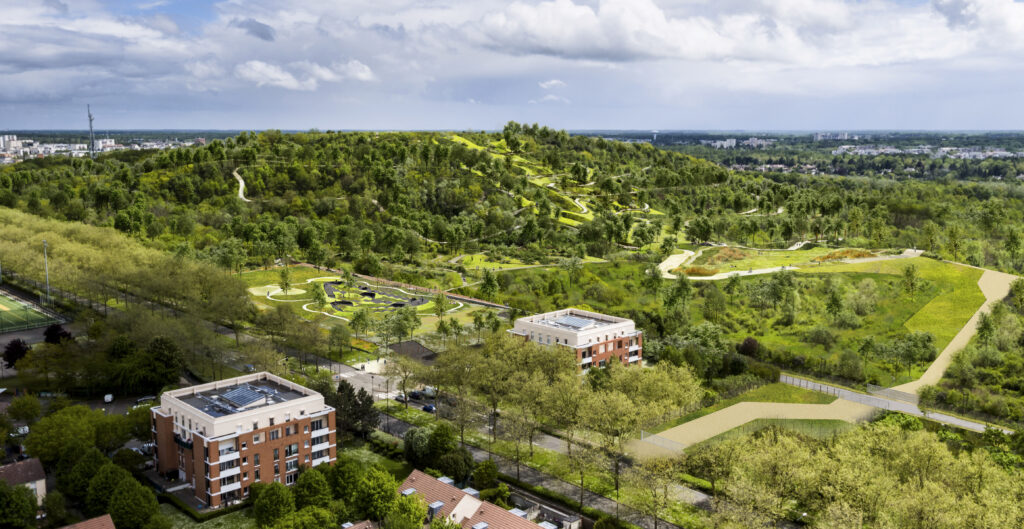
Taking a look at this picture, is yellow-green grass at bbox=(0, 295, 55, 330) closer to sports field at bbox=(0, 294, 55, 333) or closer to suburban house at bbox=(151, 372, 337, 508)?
sports field at bbox=(0, 294, 55, 333)

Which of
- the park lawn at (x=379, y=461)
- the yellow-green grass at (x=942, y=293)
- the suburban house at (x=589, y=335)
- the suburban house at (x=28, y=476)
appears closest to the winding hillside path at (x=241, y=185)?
the suburban house at (x=589, y=335)

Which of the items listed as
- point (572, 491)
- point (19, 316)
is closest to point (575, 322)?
point (572, 491)

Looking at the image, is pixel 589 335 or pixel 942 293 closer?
pixel 589 335

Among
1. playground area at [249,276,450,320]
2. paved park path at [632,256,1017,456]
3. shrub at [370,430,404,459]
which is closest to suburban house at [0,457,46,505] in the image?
shrub at [370,430,404,459]

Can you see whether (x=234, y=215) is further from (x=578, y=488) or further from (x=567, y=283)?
(x=578, y=488)

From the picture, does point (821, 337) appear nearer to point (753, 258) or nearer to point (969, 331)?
point (969, 331)

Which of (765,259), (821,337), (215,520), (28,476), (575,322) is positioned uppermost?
(765,259)

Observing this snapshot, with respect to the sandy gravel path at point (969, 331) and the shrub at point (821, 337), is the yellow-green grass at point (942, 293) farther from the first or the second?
the shrub at point (821, 337)
